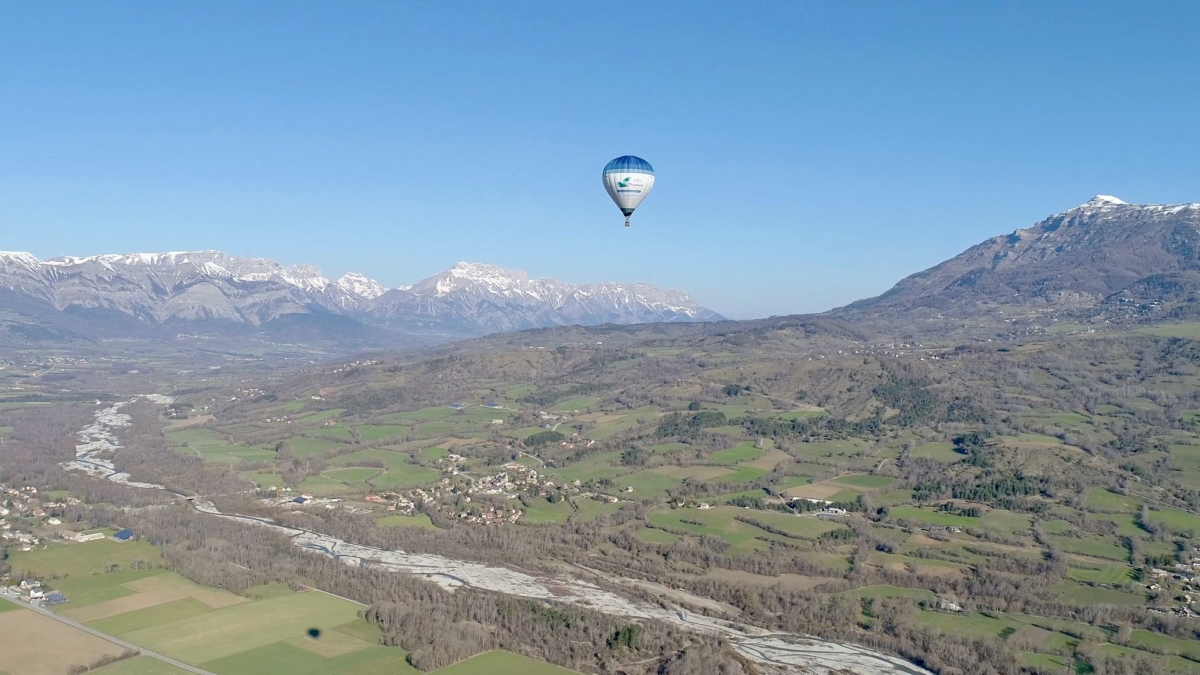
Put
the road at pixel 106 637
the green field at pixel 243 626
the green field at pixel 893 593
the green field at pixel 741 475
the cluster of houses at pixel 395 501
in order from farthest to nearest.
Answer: the green field at pixel 741 475 → the cluster of houses at pixel 395 501 → the green field at pixel 893 593 → the green field at pixel 243 626 → the road at pixel 106 637

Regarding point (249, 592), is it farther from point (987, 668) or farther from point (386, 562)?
point (987, 668)

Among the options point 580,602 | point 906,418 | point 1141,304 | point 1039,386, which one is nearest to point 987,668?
point 580,602

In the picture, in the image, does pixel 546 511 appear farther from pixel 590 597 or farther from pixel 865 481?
pixel 865 481

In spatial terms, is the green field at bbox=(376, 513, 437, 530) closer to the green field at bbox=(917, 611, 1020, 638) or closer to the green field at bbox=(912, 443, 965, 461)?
the green field at bbox=(917, 611, 1020, 638)

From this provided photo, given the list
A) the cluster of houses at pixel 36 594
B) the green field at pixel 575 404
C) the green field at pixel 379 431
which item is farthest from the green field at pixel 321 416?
the cluster of houses at pixel 36 594

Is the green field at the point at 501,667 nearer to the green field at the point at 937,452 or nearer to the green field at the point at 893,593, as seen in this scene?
the green field at the point at 893,593

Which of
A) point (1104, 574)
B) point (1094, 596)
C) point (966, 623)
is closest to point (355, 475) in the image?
point (966, 623)
